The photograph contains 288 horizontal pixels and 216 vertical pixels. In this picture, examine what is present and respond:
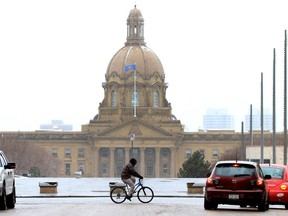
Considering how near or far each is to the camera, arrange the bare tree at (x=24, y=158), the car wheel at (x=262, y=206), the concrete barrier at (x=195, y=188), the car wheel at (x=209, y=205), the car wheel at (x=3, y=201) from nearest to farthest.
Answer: the car wheel at (x=3, y=201), the car wheel at (x=262, y=206), the car wheel at (x=209, y=205), the concrete barrier at (x=195, y=188), the bare tree at (x=24, y=158)

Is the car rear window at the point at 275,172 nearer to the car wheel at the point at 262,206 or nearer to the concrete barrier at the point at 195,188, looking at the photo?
the car wheel at the point at 262,206

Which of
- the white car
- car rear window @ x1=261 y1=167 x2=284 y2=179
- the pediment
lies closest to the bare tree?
the pediment

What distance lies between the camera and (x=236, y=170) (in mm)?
36562

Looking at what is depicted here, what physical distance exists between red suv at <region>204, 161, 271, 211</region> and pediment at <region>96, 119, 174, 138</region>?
157682mm

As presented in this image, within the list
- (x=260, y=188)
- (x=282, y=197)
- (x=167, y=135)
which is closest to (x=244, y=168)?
(x=260, y=188)

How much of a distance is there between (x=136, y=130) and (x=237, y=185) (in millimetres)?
158806

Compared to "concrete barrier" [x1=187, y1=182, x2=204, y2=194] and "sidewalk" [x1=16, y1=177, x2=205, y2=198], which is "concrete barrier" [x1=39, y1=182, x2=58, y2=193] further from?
"concrete barrier" [x1=187, y1=182, x2=204, y2=194]

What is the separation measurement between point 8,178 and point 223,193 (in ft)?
21.8

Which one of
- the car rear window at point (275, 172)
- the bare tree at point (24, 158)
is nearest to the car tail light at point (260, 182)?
the car rear window at point (275, 172)

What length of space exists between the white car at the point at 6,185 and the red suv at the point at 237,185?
6.09 metres

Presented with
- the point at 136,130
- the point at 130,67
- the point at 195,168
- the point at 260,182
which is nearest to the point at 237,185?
the point at 260,182

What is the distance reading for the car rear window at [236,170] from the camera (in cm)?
3644

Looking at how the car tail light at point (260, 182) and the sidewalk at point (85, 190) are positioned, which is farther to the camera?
the sidewalk at point (85, 190)

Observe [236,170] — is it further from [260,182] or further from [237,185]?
[260,182]
